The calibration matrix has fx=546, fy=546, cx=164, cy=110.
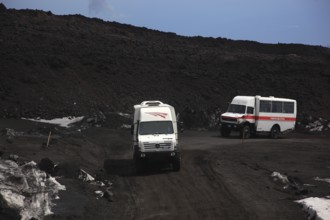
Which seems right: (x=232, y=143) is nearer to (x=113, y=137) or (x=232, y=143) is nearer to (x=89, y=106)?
(x=113, y=137)

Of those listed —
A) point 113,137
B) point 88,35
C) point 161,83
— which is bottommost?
point 113,137

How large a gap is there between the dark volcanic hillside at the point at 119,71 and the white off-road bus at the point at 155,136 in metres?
24.7

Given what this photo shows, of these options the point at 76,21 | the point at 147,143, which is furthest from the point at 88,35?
the point at 147,143

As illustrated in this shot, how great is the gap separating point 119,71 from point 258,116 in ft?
77.3

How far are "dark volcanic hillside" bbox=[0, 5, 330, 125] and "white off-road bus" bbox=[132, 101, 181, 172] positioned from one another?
24.7 meters

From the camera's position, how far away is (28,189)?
1612 cm

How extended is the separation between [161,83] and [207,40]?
24921 millimetres

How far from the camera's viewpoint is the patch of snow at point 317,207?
1479 cm

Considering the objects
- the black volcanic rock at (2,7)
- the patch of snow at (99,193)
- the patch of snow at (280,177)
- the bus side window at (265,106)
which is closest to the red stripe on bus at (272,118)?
the bus side window at (265,106)

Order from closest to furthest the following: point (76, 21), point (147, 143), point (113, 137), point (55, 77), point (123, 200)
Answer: point (123, 200) < point (147, 143) < point (113, 137) < point (55, 77) < point (76, 21)

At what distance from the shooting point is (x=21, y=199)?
1484 cm

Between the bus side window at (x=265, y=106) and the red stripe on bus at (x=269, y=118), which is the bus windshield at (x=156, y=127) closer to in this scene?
the red stripe on bus at (x=269, y=118)

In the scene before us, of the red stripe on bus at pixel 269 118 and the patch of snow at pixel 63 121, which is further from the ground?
the red stripe on bus at pixel 269 118

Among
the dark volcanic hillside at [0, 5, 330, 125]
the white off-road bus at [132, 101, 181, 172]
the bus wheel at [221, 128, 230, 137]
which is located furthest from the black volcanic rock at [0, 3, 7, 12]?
the white off-road bus at [132, 101, 181, 172]
